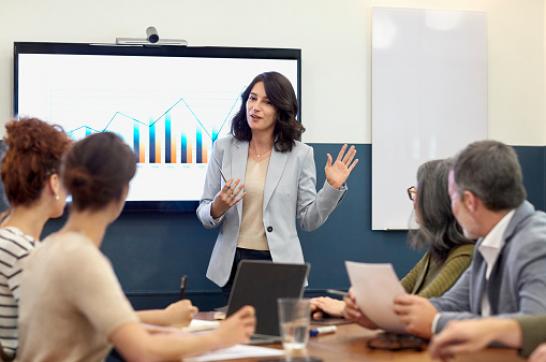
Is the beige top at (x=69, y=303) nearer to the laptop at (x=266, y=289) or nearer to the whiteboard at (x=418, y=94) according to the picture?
the laptop at (x=266, y=289)

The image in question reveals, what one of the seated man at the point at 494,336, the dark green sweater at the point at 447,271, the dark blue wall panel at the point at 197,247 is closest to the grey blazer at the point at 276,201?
the dark blue wall panel at the point at 197,247

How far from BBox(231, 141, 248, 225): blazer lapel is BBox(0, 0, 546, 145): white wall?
771 millimetres

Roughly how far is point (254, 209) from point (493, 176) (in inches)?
77.7

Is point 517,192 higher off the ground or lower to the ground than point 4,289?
higher

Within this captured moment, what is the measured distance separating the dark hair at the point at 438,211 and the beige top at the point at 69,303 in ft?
3.65

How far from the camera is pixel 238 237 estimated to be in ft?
13.2

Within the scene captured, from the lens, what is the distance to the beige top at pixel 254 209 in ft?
13.2

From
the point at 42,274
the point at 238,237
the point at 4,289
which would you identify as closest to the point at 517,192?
the point at 42,274

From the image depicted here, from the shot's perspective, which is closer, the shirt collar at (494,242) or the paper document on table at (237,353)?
the paper document on table at (237,353)

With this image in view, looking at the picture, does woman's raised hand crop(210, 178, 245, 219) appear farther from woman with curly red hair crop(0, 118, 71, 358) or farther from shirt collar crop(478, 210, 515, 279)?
shirt collar crop(478, 210, 515, 279)

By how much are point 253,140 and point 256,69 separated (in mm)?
631

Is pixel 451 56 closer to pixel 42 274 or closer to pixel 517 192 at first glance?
pixel 517 192

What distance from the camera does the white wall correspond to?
180 inches

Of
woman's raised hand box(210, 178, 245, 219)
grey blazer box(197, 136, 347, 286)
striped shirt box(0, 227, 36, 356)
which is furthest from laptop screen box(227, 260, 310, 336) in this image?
grey blazer box(197, 136, 347, 286)
